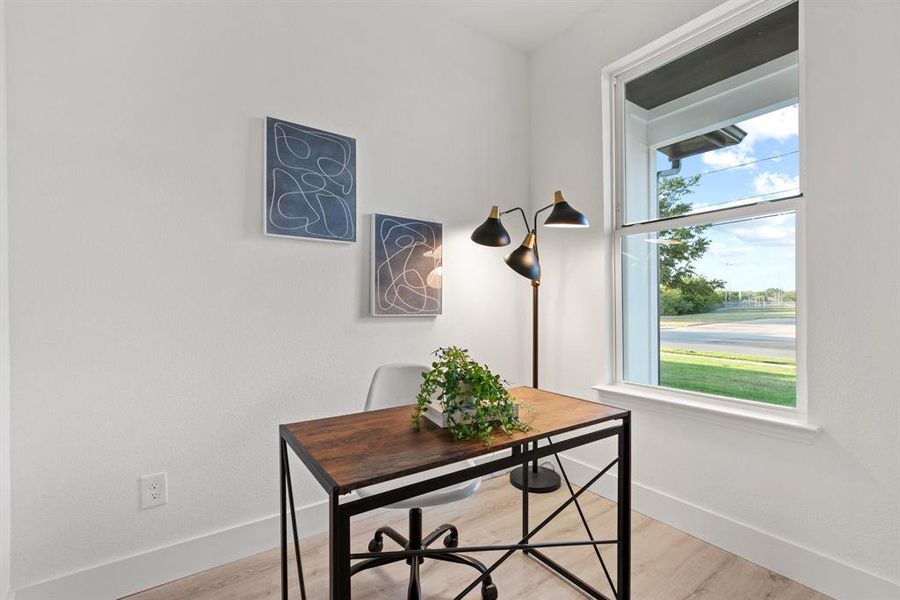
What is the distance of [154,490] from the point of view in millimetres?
1621

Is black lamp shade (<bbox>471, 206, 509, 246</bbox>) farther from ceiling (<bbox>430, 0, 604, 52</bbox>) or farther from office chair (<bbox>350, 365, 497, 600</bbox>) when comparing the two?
ceiling (<bbox>430, 0, 604, 52</bbox>)

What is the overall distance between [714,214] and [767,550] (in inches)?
56.4

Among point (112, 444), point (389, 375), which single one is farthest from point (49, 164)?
point (389, 375)

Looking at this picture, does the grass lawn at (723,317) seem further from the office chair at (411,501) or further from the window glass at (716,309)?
the office chair at (411,501)

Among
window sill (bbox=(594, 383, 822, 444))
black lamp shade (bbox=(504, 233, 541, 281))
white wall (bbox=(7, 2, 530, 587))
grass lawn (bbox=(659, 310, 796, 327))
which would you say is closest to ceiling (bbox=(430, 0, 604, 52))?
white wall (bbox=(7, 2, 530, 587))

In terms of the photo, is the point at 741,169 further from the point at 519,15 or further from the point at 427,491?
the point at 427,491

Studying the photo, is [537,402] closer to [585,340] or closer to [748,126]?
[585,340]

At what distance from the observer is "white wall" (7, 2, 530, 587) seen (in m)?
1.44

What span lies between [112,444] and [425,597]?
126cm

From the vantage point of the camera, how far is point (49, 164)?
57.0 inches

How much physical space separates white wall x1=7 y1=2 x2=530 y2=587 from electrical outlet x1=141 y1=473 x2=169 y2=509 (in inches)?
1.0

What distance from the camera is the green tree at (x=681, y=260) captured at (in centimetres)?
206

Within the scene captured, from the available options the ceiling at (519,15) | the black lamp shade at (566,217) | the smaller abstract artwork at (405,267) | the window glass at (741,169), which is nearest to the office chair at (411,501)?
the smaller abstract artwork at (405,267)

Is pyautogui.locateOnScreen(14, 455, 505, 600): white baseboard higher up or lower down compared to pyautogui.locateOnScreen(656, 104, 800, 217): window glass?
lower down
